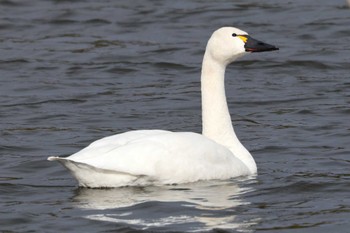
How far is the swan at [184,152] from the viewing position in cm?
963

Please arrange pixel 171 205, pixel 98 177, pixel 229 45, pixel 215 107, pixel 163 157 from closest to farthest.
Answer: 1. pixel 171 205
2. pixel 98 177
3. pixel 163 157
4. pixel 229 45
5. pixel 215 107

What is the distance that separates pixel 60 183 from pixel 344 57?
6993 mm

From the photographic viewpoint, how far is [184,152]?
9.97 metres

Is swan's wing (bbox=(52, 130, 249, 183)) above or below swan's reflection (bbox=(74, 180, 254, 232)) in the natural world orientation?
above

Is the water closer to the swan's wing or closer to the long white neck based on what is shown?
the swan's wing

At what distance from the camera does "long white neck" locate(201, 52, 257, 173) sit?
10805 mm

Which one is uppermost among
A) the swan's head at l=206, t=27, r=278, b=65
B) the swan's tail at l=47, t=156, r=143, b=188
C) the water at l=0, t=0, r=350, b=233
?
the swan's head at l=206, t=27, r=278, b=65

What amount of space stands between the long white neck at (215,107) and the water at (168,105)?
42 cm

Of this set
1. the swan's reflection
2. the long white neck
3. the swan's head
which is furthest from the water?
the swan's head

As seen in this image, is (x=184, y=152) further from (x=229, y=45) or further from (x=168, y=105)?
(x=168, y=105)

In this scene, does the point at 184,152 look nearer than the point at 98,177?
No

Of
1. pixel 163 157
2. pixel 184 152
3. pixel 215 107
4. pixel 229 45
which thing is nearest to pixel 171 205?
pixel 163 157

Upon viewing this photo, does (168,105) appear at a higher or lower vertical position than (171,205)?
lower

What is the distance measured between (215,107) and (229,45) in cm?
55
